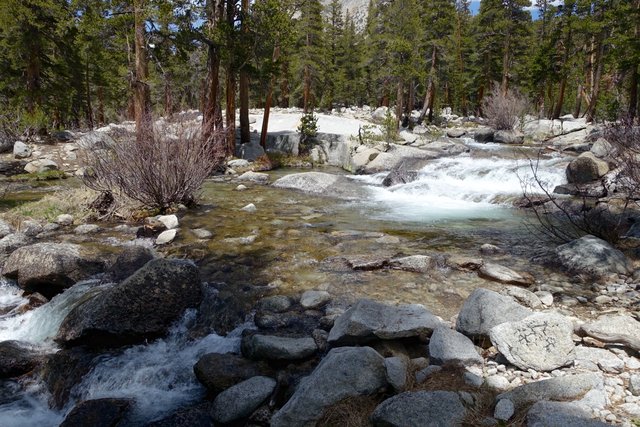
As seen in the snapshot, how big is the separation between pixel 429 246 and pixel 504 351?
147 inches

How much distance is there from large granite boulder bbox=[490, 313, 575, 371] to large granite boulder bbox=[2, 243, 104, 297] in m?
5.02

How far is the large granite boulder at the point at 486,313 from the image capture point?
3.55m

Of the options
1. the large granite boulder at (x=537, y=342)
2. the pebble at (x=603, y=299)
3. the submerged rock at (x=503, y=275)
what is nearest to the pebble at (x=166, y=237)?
the submerged rock at (x=503, y=275)

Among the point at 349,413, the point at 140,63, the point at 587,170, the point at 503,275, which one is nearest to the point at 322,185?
the point at 587,170

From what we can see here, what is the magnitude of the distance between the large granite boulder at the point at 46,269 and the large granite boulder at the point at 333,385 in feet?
12.7

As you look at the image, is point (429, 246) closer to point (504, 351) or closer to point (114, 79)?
point (504, 351)

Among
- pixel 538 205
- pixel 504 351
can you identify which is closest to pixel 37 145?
pixel 538 205

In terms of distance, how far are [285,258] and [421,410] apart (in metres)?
3.93

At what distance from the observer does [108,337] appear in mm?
4090

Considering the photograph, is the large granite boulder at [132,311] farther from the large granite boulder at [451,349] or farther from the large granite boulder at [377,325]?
the large granite boulder at [451,349]

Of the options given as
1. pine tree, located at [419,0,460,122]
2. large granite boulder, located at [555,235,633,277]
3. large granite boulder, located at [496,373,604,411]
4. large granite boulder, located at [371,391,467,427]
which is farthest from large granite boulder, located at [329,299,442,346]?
pine tree, located at [419,0,460,122]

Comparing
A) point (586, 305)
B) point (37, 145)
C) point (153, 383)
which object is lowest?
point (153, 383)

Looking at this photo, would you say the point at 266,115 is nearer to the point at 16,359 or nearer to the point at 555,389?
the point at 16,359

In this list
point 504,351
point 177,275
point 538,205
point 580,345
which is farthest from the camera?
point 538,205
